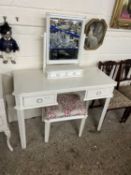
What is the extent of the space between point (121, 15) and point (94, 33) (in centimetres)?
39

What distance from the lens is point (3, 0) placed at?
126 cm

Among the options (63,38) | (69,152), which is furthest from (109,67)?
(69,152)

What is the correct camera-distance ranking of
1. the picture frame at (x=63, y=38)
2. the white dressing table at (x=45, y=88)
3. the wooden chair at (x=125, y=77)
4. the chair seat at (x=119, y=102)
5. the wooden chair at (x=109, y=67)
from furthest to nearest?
the wooden chair at (x=125, y=77) < the wooden chair at (x=109, y=67) < the chair seat at (x=119, y=102) < the picture frame at (x=63, y=38) < the white dressing table at (x=45, y=88)

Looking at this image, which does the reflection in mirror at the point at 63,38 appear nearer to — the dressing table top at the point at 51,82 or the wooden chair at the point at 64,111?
the dressing table top at the point at 51,82

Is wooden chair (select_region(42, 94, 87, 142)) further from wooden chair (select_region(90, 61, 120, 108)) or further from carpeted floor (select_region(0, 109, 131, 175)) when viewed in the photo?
wooden chair (select_region(90, 61, 120, 108))

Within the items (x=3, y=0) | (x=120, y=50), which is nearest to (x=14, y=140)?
(x=3, y=0)

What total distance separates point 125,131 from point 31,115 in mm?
1275

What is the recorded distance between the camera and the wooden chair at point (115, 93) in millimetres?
1769

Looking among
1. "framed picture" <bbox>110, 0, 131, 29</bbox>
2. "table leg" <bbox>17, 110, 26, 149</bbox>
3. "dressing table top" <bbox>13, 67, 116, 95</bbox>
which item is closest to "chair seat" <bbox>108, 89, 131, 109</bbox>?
"dressing table top" <bbox>13, 67, 116, 95</bbox>

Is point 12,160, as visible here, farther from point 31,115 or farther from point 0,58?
point 0,58

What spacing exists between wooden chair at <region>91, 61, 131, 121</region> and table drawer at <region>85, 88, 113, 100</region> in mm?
262

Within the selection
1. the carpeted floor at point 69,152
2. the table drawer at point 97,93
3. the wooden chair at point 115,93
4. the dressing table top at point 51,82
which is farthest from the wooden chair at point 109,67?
the carpeted floor at point 69,152

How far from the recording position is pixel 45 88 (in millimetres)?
1298

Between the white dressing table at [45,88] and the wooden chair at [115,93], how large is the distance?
18 cm
